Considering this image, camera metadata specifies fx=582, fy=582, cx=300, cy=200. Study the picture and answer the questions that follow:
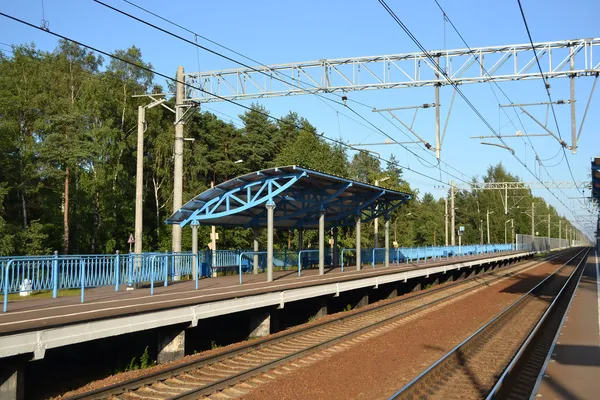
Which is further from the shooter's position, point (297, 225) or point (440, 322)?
point (297, 225)

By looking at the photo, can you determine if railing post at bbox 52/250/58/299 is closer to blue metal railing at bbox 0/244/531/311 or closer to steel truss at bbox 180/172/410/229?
blue metal railing at bbox 0/244/531/311

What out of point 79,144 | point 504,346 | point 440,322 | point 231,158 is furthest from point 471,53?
point 231,158

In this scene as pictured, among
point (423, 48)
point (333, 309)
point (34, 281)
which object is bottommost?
point (333, 309)

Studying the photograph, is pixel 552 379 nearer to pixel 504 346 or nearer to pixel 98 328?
pixel 504 346

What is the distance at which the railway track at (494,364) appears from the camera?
9336 mm

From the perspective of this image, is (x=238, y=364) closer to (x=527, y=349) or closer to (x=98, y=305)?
(x=98, y=305)

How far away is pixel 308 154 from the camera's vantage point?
51000 mm

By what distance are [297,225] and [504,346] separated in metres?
14.8

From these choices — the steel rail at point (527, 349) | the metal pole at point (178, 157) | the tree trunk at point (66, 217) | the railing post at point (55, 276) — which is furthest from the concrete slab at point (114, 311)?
the tree trunk at point (66, 217)

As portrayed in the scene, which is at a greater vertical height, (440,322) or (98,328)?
(98,328)

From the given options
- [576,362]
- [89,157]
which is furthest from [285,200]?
[89,157]

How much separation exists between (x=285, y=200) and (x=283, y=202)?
1.97 m

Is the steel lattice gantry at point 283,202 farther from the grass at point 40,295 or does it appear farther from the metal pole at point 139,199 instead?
the grass at point 40,295

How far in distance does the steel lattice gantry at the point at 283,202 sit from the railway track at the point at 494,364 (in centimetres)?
725
